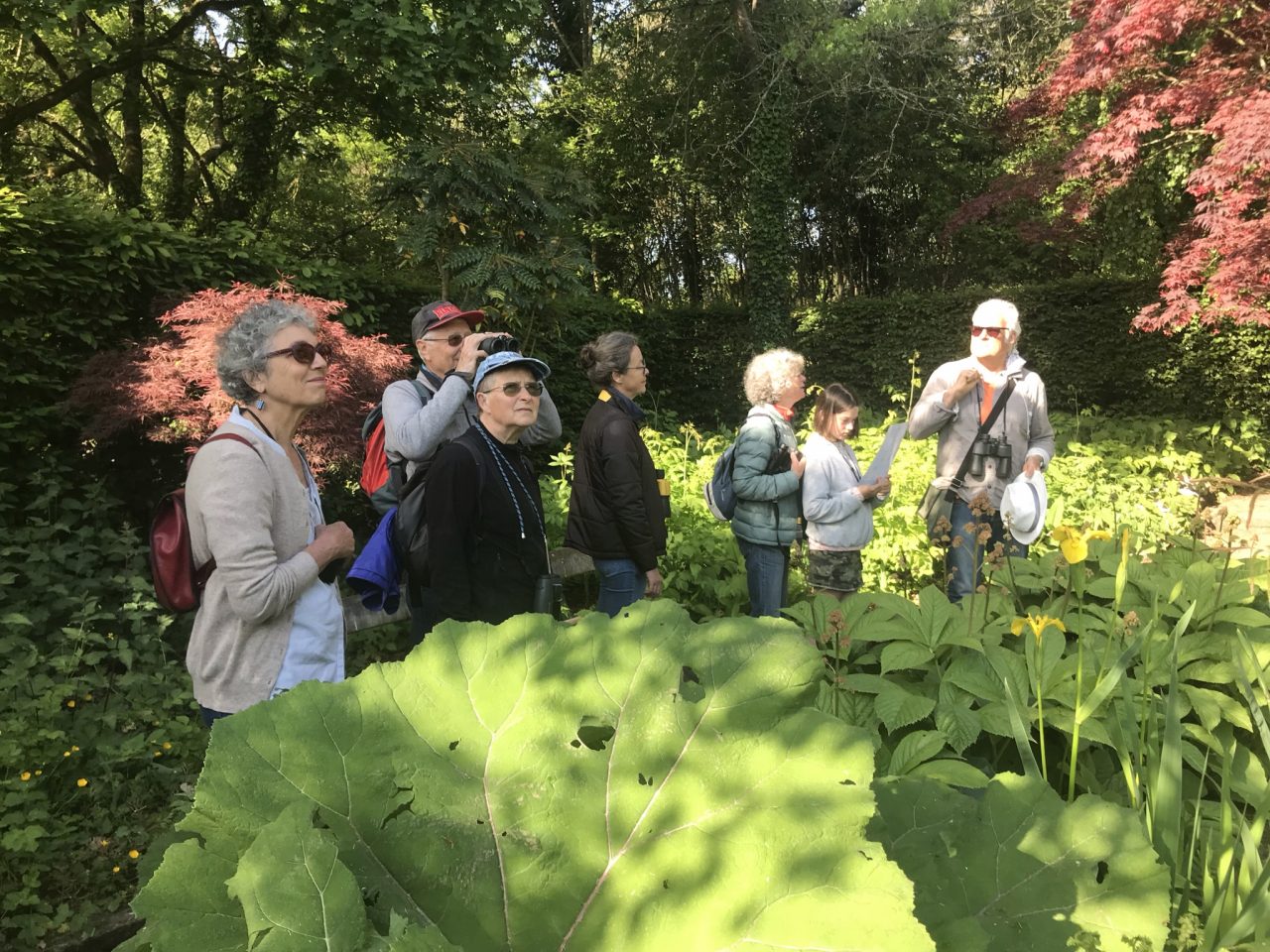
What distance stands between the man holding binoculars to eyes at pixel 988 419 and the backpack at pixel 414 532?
225cm

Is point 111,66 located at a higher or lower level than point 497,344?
higher

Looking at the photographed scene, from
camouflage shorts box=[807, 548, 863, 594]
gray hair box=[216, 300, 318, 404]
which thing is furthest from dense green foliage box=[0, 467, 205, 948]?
camouflage shorts box=[807, 548, 863, 594]

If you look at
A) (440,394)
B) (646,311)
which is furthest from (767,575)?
(646,311)

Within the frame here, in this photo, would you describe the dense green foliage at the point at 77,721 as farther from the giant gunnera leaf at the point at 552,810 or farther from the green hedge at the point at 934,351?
the green hedge at the point at 934,351

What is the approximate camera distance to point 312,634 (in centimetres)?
205

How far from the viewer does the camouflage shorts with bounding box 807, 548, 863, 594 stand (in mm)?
3793

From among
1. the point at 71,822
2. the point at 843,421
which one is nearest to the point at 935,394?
the point at 843,421

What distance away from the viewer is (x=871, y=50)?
40.5 feet

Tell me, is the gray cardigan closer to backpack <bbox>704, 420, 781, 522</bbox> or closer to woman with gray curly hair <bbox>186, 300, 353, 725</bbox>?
woman with gray curly hair <bbox>186, 300, 353, 725</bbox>

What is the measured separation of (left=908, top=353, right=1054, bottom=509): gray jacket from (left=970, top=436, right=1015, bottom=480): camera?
10 millimetres

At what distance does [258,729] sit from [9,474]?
514 centimetres

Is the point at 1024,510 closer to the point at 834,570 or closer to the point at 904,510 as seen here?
the point at 834,570

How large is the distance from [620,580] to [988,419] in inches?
74.1

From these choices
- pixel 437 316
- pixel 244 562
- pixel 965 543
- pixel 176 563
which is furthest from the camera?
pixel 965 543
